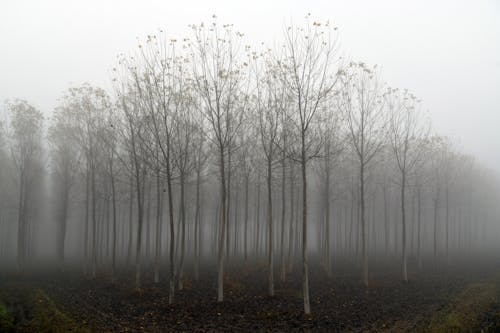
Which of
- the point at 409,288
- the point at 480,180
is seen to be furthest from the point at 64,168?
the point at 480,180

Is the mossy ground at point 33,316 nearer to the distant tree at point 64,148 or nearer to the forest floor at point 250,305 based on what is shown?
the forest floor at point 250,305

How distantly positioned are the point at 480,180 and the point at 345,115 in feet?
120

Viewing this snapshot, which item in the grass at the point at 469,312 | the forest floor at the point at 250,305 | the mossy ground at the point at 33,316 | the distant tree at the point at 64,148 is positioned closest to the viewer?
the mossy ground at the point at 33,316

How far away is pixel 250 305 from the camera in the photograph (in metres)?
12.9

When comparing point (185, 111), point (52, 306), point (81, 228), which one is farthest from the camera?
point (81, 228)

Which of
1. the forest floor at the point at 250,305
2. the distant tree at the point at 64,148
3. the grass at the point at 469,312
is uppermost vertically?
the distant tree at the point at 64,148

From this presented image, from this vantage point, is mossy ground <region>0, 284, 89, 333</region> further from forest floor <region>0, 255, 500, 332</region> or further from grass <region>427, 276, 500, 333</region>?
grass <region>427, 276, 500, 333</region>

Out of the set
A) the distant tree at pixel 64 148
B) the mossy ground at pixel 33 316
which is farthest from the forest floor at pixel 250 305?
the distant tree at pixel 64 148

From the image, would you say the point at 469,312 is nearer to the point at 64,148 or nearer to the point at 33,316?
the point at 33,316

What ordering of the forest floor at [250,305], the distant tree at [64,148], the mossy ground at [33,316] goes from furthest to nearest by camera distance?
the distant tree at [64,148] < the forest floor at [250,305] < the mossy ground at [33,316]

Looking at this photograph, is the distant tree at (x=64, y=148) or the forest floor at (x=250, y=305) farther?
the distant tree at (x=64, y=148)

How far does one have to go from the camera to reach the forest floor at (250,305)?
9.86 metres

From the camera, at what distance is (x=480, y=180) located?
44906 millimetres

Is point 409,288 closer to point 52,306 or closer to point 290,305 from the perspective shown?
point 290,305
